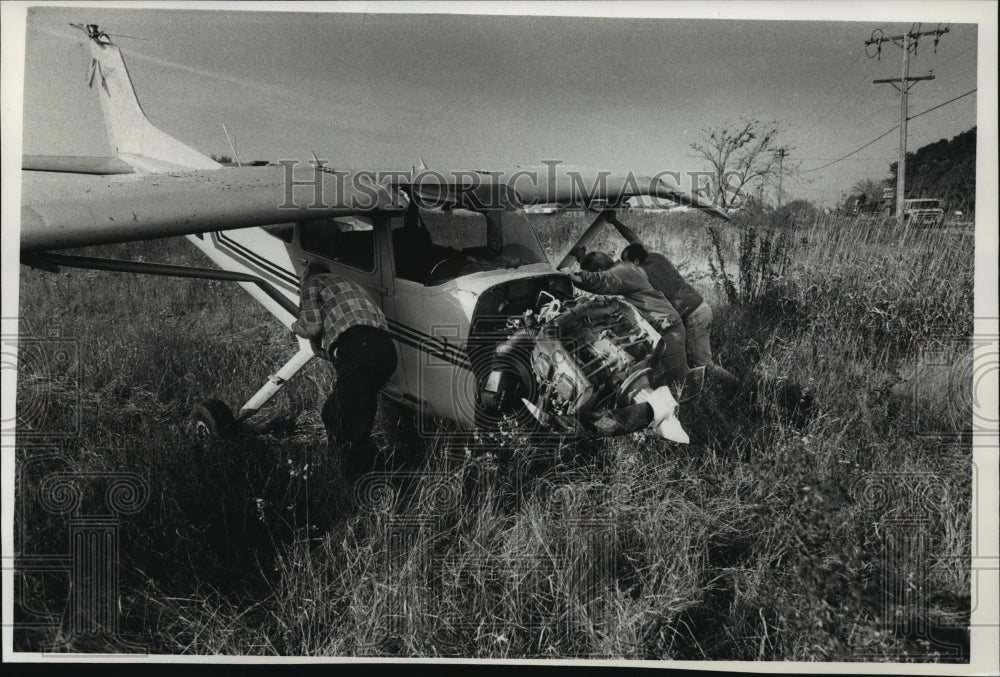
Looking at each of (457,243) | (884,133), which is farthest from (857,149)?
(457,243)

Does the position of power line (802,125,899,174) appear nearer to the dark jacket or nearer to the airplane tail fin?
the dark jacket

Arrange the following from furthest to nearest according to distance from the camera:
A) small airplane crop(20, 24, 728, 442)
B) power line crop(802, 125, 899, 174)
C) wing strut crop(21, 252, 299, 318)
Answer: power line crop(802, 125, 899, 174), small airplane crop(20, 24, 728, 442), wing strut crop(21, 252, 299, 318)

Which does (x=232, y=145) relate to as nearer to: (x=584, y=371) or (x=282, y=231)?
(x=282, y=231)

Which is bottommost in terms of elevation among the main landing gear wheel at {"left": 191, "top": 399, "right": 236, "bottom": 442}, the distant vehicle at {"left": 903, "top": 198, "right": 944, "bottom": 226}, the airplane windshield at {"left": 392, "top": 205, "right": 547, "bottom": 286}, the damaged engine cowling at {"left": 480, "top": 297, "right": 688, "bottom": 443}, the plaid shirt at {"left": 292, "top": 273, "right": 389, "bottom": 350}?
the main landing gear wheel at {"left": 191, "top": 399, "right": 236, "bottom": 442}

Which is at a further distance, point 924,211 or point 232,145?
point 924,211

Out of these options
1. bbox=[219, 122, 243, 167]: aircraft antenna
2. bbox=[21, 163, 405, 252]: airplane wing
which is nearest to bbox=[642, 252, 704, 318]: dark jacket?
bbox=[21, 163, 405, 252]: airplane wing

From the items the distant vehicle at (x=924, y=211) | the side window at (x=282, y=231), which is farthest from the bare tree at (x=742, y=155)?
the side window at (x=282, y=231)

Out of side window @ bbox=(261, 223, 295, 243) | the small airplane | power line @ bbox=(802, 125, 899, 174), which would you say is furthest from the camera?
power line @ bbox=(802, 125, 899, 174)

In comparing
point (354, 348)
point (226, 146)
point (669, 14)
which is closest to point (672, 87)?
point (669, 14)
